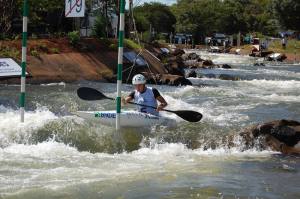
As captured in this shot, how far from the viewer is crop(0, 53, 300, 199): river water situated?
24.3 ft

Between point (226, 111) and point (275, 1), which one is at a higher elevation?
point (275, 1)

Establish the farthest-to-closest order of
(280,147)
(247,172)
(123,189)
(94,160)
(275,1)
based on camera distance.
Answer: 1. (275,1)
2. (280,147)
3. (94,160)
4. (247,172)
5. (123,189)

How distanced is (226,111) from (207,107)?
109 centimetres

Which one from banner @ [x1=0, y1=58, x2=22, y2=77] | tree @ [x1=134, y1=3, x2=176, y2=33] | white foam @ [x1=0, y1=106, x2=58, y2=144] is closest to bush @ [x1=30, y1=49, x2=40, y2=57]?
banner @ [x1=0, y1=58, x2=22, y2=77]

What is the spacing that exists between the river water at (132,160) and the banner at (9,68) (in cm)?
323

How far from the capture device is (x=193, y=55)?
46750mm

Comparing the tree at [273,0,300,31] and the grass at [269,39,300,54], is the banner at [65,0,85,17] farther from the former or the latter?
the tree at [273,0,300,31]

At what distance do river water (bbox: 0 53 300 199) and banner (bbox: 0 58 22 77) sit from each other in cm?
323

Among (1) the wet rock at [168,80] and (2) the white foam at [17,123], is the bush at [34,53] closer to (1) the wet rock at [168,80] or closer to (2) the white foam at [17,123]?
(1) the wet rock at [168,80]

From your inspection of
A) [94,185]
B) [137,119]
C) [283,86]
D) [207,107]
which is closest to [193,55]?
[283,86]

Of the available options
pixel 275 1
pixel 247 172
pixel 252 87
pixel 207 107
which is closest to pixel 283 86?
pixel 252 87

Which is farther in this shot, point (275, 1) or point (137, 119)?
point (275, 1)

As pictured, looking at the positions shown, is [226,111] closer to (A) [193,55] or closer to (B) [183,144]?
(B) [183,144]

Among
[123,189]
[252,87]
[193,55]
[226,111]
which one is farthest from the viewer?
[193,55]
